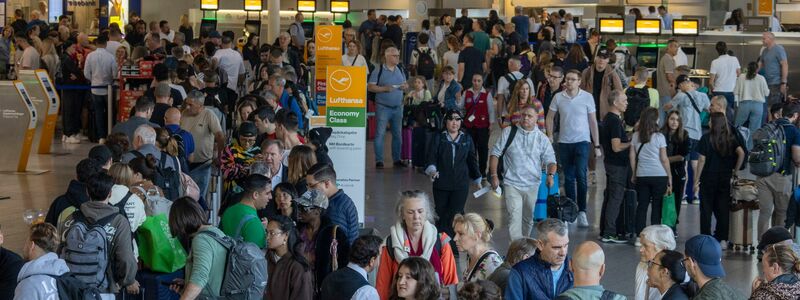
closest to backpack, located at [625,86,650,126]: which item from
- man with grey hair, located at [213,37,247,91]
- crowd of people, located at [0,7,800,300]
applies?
crowd of people, located at [0,7,800,300]

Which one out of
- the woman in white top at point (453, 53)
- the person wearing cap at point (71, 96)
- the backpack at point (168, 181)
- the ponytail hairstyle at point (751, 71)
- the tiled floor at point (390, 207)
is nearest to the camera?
the backpack at point (168, 181)

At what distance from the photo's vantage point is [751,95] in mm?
19516

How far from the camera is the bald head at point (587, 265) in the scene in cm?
659

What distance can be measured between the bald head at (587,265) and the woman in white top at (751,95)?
13352 millimetres

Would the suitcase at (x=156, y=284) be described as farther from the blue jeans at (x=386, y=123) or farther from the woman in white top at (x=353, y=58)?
the woman in white top at (x=353, y=58)

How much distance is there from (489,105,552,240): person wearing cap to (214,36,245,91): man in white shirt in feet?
29.4

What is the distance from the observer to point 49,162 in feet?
60.1

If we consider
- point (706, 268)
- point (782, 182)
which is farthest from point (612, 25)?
point (706, 268)

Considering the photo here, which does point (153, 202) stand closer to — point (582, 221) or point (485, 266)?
point (485, 266)

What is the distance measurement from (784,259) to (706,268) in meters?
0.74

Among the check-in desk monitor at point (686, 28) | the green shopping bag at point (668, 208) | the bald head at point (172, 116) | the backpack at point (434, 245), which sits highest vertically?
the check-in desk monitor at point (686, 28)

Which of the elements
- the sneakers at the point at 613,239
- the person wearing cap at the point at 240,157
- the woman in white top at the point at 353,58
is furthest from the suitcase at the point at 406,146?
the person wearing cap at the point at 240,157

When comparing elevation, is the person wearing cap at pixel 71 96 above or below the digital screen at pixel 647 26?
below

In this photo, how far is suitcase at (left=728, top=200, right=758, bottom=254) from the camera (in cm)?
1251
